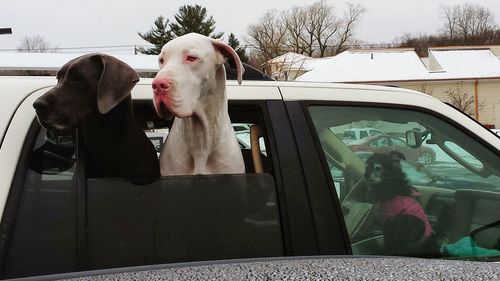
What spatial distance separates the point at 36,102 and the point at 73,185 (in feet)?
0.99

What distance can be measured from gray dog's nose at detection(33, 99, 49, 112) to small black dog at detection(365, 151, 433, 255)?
1250 millimetres

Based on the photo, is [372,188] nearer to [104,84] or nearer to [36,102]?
[104,84]

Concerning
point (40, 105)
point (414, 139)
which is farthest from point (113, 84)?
point (414, 139)

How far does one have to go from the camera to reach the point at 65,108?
1747 mm

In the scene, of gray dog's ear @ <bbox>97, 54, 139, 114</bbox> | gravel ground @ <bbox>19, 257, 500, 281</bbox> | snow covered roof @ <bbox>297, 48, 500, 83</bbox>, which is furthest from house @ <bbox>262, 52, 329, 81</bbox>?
gravel ground @ <bbox>19, 257, 500, 281</bbox>

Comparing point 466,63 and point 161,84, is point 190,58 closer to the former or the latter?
point 161,84

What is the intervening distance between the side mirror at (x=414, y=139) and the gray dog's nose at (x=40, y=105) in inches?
55.9

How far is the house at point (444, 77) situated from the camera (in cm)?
3400

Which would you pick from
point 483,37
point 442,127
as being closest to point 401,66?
point 442,127

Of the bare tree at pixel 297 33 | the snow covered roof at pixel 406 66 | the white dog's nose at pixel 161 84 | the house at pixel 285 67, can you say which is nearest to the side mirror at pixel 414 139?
the white dog's nose at pixel 161 84

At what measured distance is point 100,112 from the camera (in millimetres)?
1809

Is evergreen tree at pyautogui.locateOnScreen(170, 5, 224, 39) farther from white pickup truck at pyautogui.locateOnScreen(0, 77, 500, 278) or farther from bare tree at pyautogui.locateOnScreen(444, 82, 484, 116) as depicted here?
white pickup truck at pyautogui.locateOnScreen(0, 77, 500, 278)

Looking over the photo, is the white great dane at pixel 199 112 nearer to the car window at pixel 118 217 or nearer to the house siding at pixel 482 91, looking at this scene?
the car window at pixel 118 217

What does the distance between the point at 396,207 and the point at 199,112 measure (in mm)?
872
